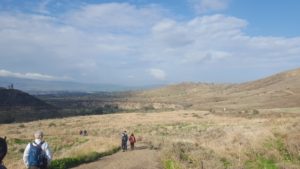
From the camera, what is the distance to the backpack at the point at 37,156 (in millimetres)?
12891

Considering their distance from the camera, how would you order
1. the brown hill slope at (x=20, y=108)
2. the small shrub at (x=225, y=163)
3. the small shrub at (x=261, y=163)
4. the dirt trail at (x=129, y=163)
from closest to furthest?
the small shrub at (x=261, y=163) → the small shrub at (x=225, y=163) → the dirt trail at (x=129, y=163) → the brown hill slope at (x=20, y=108)

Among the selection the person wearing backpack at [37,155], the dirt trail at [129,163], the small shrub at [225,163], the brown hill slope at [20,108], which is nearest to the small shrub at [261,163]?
the small shrub at [225,163]

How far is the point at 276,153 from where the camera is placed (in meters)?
20.2

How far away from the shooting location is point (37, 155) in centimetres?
1291

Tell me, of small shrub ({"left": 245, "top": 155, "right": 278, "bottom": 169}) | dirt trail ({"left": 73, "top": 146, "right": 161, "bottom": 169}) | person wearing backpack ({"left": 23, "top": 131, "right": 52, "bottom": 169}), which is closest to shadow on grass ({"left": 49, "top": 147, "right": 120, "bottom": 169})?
dirt trail ({"left": 73, "top": 146, "right": 161, "bottom": 169})

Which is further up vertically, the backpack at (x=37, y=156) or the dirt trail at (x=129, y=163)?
the backpack at (x=37, y=156)

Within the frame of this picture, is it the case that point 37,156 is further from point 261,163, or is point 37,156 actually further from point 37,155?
point 261,163

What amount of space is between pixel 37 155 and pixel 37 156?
0.03 meters

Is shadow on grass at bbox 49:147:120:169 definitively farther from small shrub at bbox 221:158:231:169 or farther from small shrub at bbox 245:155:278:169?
small shrub at bbox 245:155:278:169

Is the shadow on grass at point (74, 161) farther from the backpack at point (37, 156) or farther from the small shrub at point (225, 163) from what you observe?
the backpack at point (37, 156)

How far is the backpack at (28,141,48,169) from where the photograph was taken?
12.9 m

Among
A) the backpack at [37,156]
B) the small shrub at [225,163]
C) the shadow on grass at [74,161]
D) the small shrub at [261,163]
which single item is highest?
the backpack at [37,156]

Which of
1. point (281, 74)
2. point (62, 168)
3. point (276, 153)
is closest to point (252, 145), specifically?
point (276, 153)

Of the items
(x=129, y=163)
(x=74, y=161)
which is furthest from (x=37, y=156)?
(x=129, y=163)
